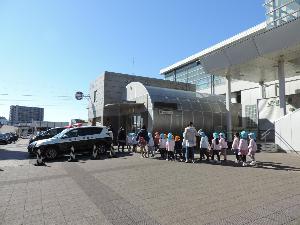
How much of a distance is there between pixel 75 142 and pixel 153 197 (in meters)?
11.9

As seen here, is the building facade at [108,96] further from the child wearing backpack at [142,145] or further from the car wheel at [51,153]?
the car wheel at [51,153]

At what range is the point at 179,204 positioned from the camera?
21.8ft

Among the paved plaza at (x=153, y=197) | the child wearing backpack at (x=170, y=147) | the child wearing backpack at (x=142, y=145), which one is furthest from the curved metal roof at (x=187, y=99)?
the paved plaza at (x=153, y=197)

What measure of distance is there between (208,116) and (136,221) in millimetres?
22957

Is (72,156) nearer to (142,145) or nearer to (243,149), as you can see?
(142,145)

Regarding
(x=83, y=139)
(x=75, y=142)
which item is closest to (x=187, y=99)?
(x=83, y=139)

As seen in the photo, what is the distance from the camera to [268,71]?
24328 millimetres

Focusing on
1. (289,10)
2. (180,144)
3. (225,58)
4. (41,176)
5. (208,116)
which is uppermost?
(289,10)

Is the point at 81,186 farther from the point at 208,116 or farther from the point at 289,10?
the point at 208,116

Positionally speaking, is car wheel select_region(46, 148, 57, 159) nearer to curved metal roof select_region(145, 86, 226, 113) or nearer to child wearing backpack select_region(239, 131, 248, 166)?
curved metal roof select_region(145, 86, 226, 113)

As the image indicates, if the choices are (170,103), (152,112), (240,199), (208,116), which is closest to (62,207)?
(240,199)

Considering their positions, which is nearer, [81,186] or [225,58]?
[81,186]

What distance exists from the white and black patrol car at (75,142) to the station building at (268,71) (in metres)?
10.9

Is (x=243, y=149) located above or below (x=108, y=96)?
below
